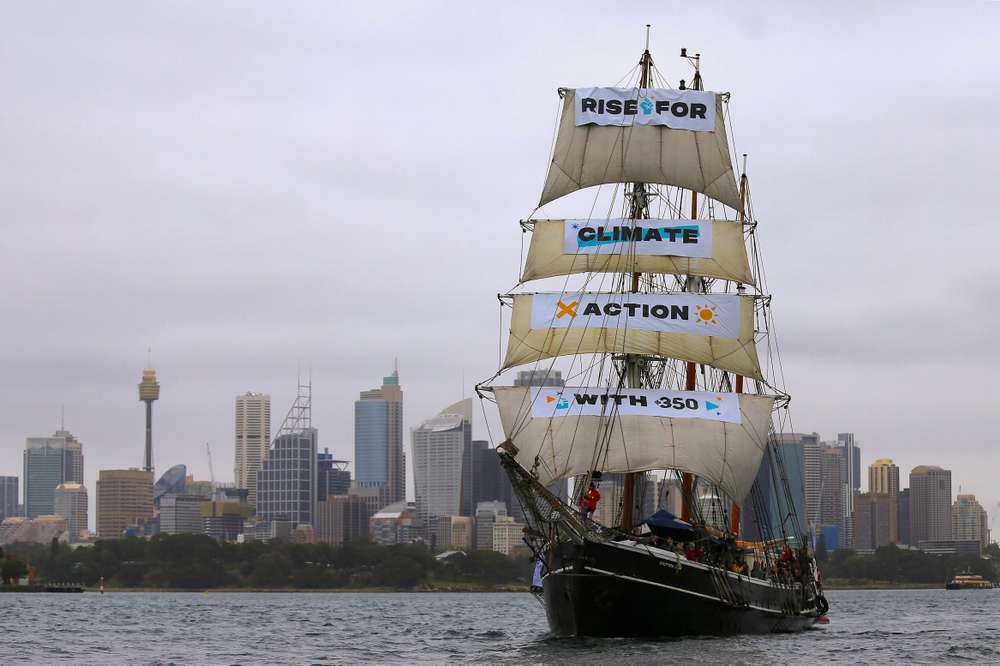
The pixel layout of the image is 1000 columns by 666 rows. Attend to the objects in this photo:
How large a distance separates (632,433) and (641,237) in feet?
33.3

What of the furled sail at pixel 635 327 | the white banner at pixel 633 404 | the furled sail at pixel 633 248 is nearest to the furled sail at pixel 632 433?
the white banner at pixel 633 404

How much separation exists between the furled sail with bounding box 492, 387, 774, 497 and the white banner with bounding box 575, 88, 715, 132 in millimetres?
13432

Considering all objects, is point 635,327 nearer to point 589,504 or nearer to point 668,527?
point 668,527

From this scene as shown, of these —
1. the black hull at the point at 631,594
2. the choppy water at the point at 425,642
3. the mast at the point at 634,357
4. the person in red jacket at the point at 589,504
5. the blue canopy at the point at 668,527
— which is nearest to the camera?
the choppy water at the point at 425,642

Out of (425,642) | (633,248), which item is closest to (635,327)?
(633,248)

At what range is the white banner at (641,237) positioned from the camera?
283 feet

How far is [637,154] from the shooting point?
8731 centimetres

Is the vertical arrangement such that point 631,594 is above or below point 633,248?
below

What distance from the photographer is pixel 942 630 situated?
10388 centimetres

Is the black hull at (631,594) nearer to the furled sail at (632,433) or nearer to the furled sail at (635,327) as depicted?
the furled sail at (632,433)

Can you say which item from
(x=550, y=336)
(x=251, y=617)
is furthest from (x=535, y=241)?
(x=251, y=617)

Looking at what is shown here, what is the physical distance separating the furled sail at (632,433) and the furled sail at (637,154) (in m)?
10.8

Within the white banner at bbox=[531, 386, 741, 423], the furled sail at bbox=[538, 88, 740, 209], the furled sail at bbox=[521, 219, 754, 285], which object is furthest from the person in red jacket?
the furled sail at bbox=[538, 88, 740, 209]

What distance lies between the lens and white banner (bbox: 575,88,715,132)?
8712 cm
